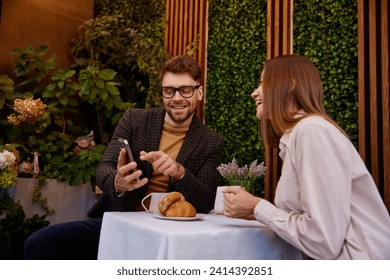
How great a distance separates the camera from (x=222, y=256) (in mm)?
1385

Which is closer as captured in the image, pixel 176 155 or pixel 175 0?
pixel 176 155

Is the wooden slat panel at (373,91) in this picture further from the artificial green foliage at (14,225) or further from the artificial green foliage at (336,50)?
the artificial green foliage at (14,225)

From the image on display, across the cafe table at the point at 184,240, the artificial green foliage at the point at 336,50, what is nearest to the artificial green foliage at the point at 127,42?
the artificial green foliage at the point at 336,50

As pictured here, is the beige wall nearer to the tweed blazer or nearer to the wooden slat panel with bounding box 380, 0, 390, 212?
the tweed blazer

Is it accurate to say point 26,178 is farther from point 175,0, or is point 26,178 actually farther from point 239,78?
point 175,0

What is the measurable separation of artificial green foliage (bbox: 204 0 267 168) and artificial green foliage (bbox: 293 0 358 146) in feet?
1.62

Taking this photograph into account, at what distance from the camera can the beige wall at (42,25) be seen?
412 centimetres

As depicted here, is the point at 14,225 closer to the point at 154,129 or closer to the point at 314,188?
the point at 154,129

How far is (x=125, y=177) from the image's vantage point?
1852 millimetres

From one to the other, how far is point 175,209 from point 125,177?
324 mm

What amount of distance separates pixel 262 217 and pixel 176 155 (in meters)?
1.23

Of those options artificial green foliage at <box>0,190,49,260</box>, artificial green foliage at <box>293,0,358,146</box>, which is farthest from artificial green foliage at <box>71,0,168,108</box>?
artificial green foliage at <box>293,0,358,146</box>
